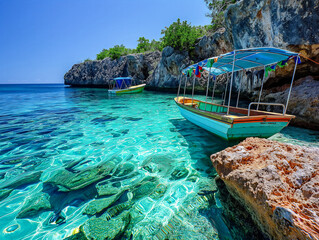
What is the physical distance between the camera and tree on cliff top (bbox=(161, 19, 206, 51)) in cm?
2388

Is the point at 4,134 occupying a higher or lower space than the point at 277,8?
lower

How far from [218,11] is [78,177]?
24.0m

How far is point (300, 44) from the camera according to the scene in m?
8.77

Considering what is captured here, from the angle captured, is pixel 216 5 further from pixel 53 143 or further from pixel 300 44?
pixel 53 143

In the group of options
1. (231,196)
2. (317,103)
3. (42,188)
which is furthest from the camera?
→ (317,103)

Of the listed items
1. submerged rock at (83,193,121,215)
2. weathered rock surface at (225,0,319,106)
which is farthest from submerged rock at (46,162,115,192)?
weathered rock surface at (225,0,319,106)

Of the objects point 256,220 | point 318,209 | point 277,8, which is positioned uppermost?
point 277,8

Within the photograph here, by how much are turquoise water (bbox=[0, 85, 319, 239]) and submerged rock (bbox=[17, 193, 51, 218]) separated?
0.06ft

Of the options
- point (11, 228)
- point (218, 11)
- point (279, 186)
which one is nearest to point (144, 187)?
point (11, 228)

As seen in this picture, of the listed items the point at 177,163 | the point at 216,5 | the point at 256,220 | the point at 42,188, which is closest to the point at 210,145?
the point at 177,163

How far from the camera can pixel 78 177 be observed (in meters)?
3.99

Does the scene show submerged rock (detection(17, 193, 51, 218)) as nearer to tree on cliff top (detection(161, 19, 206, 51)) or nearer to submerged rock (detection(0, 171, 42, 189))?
submerged rock (detection(0, 171, 42, 189))

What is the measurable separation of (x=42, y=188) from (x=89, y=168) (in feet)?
3.50

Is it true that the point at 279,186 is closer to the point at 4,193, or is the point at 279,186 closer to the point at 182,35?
the point at 4,193
